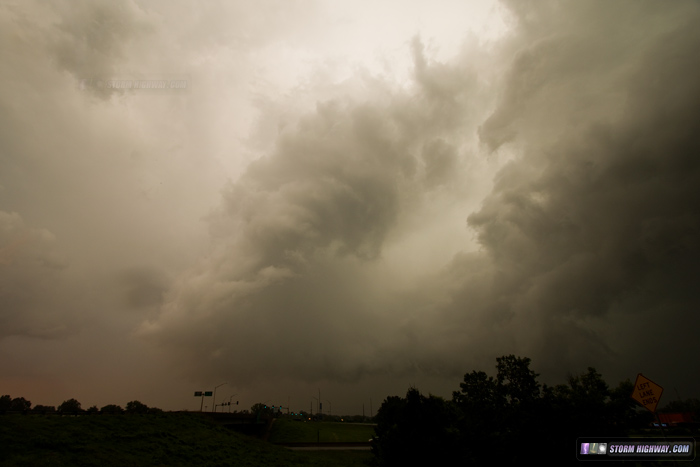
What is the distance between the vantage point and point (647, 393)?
1678cm

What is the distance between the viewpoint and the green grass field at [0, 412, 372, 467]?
29406mm

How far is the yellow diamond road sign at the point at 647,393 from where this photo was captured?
16250mm

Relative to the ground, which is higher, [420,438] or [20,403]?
[420,438]

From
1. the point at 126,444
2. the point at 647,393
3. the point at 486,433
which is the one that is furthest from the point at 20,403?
the point at 647,393

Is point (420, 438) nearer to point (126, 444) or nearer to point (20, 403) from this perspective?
point (126, 444)

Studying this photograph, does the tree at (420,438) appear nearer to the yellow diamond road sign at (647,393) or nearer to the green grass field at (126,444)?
the yellow diamond road sign at (647,393)

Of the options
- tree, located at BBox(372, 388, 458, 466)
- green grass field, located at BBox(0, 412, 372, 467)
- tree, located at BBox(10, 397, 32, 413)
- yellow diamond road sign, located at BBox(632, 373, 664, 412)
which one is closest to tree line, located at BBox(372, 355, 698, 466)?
tree, located at BBox(372, 388, 458, 466)

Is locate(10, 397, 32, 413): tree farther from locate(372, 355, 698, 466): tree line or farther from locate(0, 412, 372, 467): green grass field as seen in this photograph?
locate(372, 355, 698, 466): tree line

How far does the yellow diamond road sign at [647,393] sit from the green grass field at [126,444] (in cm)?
3973

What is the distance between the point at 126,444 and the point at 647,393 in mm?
45993

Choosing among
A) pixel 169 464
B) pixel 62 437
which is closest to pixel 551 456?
pixel 169 464

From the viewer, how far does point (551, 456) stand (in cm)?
2555

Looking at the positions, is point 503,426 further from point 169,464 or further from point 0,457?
point 0,457

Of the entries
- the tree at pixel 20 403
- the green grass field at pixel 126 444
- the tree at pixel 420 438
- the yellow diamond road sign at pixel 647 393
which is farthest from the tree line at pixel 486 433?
the tree at pixel 20 403
